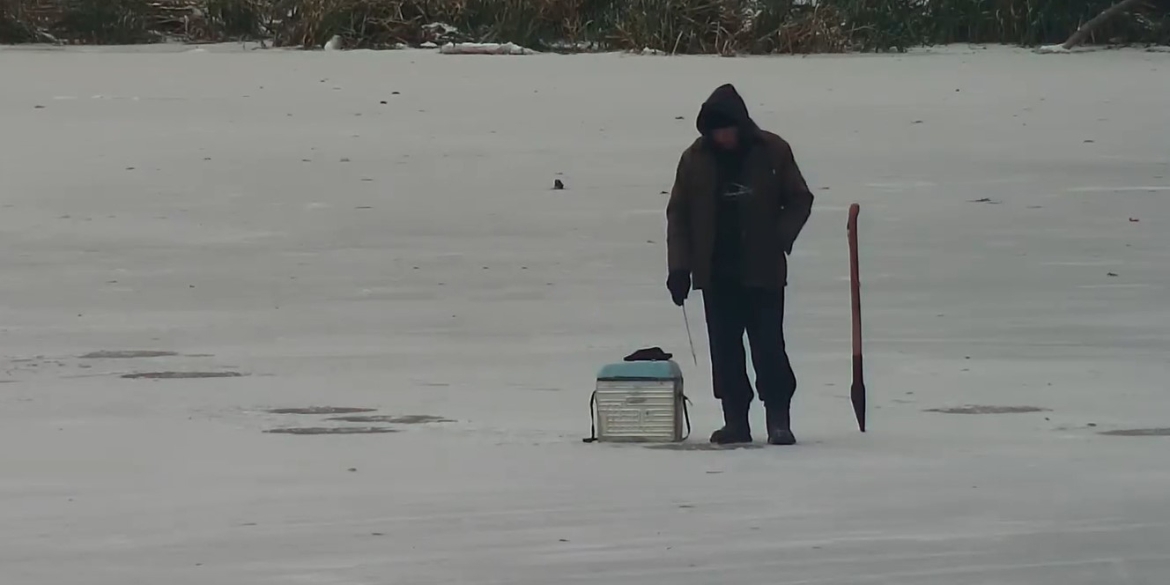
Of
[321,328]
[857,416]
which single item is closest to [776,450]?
[857,416]

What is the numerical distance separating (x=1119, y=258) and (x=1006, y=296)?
1.64 m

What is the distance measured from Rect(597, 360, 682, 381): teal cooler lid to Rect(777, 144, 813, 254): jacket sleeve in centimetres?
60

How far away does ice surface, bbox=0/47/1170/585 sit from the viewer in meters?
7.93

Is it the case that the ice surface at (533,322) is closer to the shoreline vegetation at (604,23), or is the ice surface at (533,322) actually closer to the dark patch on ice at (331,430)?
the dark patch on ice at (331,430)

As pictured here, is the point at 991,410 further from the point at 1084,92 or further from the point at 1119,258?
the point at 1084,92

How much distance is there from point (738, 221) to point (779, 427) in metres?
0.75

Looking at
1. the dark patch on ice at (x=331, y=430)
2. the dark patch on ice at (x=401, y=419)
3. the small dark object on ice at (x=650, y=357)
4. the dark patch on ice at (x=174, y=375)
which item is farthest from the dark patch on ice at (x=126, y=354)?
the small dark object on ice at (x=650, y=357)

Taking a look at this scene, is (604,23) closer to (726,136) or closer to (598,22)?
(598,22)

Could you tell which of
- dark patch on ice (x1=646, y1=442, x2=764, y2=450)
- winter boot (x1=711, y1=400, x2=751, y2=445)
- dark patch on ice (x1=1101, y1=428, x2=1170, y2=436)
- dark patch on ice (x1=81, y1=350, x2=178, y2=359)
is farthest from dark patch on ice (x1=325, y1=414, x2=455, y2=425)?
dark patch on ice (x1=1101, y1=428, x2=1170, y2=436)

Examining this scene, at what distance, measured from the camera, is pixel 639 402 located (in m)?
9.95

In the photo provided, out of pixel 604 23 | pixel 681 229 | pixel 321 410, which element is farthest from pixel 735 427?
pixel 604 23

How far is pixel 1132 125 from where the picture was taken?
2288cm

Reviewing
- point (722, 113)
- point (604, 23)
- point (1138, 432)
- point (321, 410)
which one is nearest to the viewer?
point (722, 113)

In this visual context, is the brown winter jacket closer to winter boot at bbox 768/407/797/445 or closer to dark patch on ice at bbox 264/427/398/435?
winter boot at bbox 768/407/797/445
